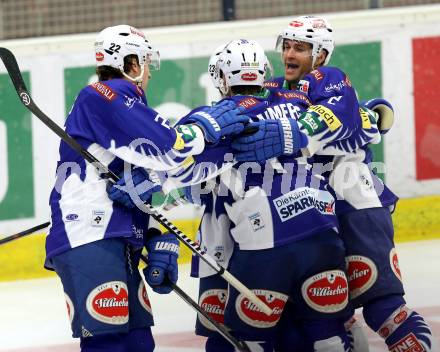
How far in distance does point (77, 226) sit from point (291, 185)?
776 mm

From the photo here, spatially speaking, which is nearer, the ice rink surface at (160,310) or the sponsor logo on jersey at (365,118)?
the sponsor logo on jersey at (365,118)

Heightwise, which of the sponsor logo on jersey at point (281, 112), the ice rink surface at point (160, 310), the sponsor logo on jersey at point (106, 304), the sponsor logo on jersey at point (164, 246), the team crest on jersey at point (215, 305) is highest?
the sponsor logo on jersey at point (281, 112)

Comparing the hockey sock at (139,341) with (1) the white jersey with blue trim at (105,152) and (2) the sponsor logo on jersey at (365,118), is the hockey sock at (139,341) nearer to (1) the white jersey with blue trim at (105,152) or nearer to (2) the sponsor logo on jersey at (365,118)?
(1) the white jersey with blue trim at (105,152)

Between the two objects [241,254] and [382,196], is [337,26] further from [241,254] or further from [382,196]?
[241,254]

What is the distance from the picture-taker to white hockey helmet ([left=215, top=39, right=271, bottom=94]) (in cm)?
463

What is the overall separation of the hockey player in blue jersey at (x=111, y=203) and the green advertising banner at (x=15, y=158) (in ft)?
9.12

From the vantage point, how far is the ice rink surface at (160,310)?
572 cm

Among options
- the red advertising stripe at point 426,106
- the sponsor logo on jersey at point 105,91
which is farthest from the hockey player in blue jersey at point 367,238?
the red advertising stripe at point 426,106

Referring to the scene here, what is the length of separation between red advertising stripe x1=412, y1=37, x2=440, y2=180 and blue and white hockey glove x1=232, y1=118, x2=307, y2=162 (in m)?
3.01

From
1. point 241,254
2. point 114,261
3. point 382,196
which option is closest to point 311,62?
point 382,196

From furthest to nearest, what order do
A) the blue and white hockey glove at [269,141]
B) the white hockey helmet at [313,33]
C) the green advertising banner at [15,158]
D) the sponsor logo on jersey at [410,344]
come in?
1. the green advertising banner at [15,158]
2. the white hockey helmet at [313,33]
3. the sponsor logo on jersey at [410,344]
4. the blue and white hockey glove at [269,141]

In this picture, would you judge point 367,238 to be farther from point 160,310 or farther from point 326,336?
point 160,310

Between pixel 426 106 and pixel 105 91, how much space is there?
353 cm

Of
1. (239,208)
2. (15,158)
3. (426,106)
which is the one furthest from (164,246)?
(426,106)
